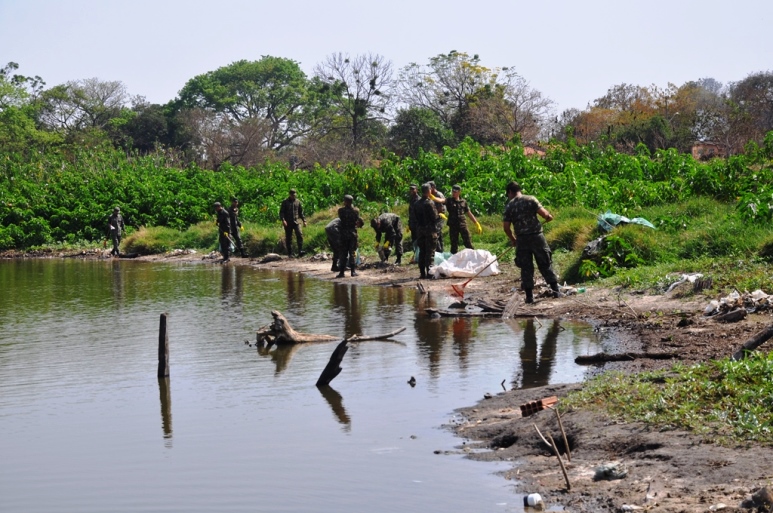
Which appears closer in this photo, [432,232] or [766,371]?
[766,371]

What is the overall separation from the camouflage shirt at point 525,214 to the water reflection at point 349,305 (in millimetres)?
2783

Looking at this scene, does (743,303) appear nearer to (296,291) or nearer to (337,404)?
(337,404)

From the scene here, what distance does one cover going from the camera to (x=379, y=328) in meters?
14.8

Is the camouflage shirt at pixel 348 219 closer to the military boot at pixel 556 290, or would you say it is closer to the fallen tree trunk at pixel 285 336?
the military boot at pixel 556 290

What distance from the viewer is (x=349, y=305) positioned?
17.8m

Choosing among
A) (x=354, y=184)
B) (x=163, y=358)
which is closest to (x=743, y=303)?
(x=163, y=358)

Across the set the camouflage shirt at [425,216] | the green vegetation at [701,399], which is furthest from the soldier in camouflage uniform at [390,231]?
the green vegetation at [701,399]

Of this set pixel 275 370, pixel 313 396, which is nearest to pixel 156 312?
pixel 275 370

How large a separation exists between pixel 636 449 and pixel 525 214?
8.18 metres

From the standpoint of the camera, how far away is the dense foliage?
24.6m

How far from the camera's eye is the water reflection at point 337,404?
9466 millimetres

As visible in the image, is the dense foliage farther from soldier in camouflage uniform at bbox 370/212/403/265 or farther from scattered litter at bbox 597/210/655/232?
soldier in camouflage uniform at bbox 370/212/403/265

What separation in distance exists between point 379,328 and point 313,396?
430cm

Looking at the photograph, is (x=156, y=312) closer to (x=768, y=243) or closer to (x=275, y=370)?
(x=275, y=370)
